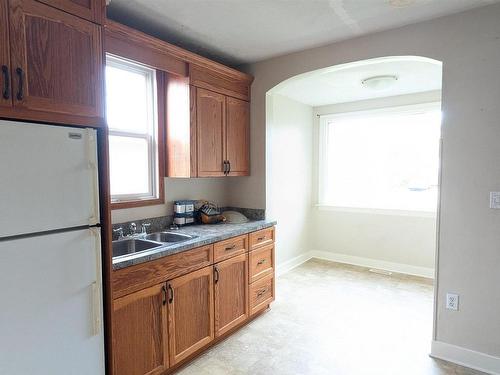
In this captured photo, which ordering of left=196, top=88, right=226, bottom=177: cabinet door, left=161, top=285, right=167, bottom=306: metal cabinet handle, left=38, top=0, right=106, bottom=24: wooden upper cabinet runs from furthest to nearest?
left=196, top=88, right=226, bottom=177: cabinet door
left=161, top=285, right=167, bottom=306: metal cabinet handle
left=38, top=0, right=106, bottom=24: wooden upper cabinet

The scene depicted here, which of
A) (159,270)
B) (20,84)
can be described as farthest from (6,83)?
(159,270)

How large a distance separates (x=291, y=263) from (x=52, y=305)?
3487 mm

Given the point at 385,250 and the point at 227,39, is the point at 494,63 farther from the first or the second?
the point at 385,250

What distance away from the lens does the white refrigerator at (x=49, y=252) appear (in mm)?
1318

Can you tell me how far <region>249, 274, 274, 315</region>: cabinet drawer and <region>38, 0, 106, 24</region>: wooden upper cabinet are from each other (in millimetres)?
2348

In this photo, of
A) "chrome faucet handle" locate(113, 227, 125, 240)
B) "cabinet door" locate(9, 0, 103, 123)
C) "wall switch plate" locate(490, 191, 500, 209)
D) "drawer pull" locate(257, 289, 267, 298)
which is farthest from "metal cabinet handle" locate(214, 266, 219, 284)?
"wall switch plate" locate(490, 191, 500, 209)

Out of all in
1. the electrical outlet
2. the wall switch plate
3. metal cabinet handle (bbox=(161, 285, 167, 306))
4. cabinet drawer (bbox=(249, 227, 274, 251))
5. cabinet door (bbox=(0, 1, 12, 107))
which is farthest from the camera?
cabinet drawer (bbox=(249, 227, 274, 251))

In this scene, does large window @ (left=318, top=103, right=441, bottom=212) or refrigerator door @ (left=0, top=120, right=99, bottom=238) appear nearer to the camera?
refrigerator door @ (left=0, top=120, right=99, bottom=238)

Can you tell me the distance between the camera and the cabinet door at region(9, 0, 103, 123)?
1332mm

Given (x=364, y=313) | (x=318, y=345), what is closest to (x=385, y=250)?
(x=364, y=313)

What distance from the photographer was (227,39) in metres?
2.74

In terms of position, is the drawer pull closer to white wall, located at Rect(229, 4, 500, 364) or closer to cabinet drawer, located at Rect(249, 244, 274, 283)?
cabinet drawer, located at Rect(249, 244, 274, 283)

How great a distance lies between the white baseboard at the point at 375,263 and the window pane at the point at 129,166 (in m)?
3.20

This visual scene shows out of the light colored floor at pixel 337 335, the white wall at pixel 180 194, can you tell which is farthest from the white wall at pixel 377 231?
the white wall at pixel 180 194
